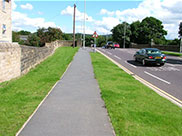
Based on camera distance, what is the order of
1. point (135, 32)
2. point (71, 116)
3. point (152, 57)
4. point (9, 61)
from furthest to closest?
point (135, 32) < point (152, 57) < point (9, 61) < point (71, 116)

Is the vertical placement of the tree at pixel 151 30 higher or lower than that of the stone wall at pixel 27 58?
higher

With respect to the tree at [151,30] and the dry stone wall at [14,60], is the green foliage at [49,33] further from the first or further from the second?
the dry stone wall at [14,60]

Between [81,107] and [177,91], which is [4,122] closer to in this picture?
[81,107]

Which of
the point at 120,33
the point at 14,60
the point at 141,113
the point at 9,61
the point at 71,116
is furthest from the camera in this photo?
the point at 120,33

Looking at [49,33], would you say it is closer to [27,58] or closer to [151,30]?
[151,30]

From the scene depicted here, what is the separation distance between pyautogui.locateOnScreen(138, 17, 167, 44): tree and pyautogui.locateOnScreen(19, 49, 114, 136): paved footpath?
7542cm

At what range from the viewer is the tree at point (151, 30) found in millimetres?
79688

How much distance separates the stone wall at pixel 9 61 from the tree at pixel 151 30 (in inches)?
2867

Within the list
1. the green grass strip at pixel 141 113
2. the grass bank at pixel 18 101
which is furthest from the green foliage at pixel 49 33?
the green grass strip at pixel 141 113

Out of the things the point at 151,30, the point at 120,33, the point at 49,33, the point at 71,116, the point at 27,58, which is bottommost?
the point at 71,116

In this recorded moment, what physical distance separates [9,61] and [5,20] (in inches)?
858

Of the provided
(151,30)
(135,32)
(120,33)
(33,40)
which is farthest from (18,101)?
(120,33)

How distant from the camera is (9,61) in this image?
9.85 m

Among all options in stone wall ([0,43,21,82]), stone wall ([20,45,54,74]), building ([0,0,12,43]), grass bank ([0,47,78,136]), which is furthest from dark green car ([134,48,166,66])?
building ([0,0,12,43])
